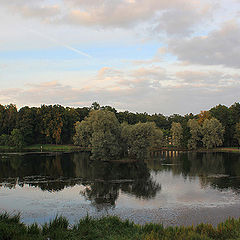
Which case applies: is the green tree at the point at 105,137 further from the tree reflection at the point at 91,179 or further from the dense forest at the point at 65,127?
the dense forest at the point at 65,127

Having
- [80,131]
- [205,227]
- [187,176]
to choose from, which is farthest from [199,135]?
[205,227]

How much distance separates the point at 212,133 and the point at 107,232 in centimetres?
8969

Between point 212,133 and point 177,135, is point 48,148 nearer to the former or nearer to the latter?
point 177,135

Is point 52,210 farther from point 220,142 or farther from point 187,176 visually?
point 220,142

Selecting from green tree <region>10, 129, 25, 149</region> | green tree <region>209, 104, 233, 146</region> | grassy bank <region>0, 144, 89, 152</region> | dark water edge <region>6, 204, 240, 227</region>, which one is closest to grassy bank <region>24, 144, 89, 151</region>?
grassy bank <region>0, 144, 89, 152</region>

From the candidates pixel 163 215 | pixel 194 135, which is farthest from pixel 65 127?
pixel 163 215

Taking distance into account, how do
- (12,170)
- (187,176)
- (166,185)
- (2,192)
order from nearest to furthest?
(2,192) → (166,185) → (187,176) → (12,170)

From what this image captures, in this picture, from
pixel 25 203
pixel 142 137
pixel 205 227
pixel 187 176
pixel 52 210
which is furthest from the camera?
pixel 142 137

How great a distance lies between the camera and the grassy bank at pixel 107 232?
1670cm

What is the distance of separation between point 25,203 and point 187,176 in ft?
91.2

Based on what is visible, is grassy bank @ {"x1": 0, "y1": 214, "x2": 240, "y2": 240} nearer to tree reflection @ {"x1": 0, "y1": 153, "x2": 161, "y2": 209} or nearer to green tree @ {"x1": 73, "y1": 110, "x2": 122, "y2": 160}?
tree reflection @ {"x1": 0, "y1": 153, "x2": 161, "y2": 209}

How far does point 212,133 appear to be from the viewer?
101 meters

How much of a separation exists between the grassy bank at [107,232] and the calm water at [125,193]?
5.17 metres

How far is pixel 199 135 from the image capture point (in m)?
105
